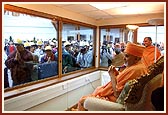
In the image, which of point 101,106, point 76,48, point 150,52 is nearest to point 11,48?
point 101,106

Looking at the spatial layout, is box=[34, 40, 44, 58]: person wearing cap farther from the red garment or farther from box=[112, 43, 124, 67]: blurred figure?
box=[112, 43, 124, 67]: blurred figure

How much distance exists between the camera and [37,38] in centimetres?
299

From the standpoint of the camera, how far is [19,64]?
263 centimetres

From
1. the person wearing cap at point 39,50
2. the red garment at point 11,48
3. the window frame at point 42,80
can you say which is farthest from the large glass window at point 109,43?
the red garment at point 11,48

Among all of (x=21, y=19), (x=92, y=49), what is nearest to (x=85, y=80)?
(x=92, y=49)

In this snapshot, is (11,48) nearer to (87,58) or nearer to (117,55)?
(87,58)

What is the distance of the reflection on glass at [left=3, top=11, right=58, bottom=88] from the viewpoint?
2.45 m

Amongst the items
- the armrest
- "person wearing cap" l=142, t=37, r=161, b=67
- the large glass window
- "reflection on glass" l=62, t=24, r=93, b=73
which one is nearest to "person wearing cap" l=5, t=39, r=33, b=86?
"reflection on glass" l=62, t=24, r=93, b=73

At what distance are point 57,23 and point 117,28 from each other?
1.75 m

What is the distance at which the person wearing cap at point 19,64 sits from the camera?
2.51 metres

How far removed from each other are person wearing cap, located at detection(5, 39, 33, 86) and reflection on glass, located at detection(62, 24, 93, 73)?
0.87m

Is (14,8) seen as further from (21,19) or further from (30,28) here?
(30,28)

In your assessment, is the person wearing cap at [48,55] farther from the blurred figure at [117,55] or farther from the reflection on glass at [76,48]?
the blurred figure at [117,55]

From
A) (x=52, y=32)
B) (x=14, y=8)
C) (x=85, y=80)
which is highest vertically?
(x=14, y=8)
